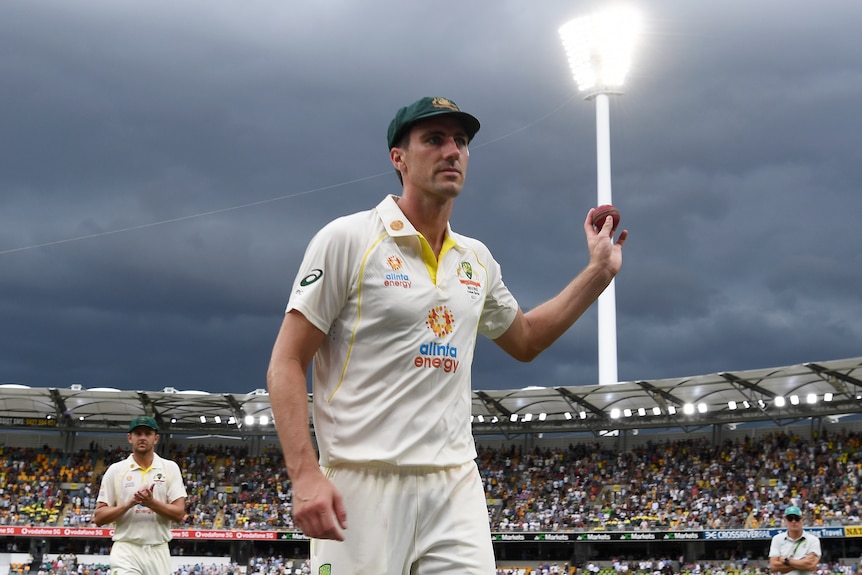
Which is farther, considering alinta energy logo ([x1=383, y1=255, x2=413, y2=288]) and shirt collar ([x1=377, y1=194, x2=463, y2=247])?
shirt collar ([x1=377, y1=194, x2=463, y2=247])

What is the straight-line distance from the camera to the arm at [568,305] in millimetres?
4688

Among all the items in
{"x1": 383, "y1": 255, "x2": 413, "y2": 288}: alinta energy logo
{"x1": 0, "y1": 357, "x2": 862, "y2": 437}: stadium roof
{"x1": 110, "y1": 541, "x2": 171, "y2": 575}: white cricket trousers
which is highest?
{"x1": 0, "y1": 357, "x2": 862, "y2": 437}: stadium roof

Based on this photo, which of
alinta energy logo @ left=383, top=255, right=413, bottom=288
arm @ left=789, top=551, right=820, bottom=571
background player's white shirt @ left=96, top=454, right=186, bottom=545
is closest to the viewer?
alinta energy logo @ left=383, top=255, right=413, bottom=288

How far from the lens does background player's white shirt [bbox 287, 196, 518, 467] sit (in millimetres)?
3910

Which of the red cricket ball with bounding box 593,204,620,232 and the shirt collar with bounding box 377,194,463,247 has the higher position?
the red cricket ball with bounding box 593,204,620,232

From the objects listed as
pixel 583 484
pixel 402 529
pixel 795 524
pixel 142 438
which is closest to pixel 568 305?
pixel 402 529

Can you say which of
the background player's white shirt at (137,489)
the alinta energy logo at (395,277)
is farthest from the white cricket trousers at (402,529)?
the background player's white shirt at (137,489)

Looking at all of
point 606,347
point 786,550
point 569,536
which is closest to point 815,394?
point 569,536

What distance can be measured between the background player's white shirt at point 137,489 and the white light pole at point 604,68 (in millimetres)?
48446

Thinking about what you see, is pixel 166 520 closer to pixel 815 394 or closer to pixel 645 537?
pixel 645 537

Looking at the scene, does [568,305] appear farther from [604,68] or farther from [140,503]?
[604,68]

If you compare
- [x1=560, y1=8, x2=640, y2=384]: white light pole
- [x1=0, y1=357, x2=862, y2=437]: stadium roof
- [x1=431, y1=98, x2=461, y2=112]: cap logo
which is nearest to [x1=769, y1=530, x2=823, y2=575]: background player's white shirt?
[x1=431, y1=98, x2=461, y2=112]: cap logo

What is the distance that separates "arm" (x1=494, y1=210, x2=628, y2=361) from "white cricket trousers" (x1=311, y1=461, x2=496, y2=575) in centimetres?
103

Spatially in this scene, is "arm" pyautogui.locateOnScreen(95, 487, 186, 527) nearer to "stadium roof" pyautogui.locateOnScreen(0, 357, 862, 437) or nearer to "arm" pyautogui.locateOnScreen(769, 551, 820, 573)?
"arm" pyautogui.locateOnScreen(769, 551, 820, 573)
